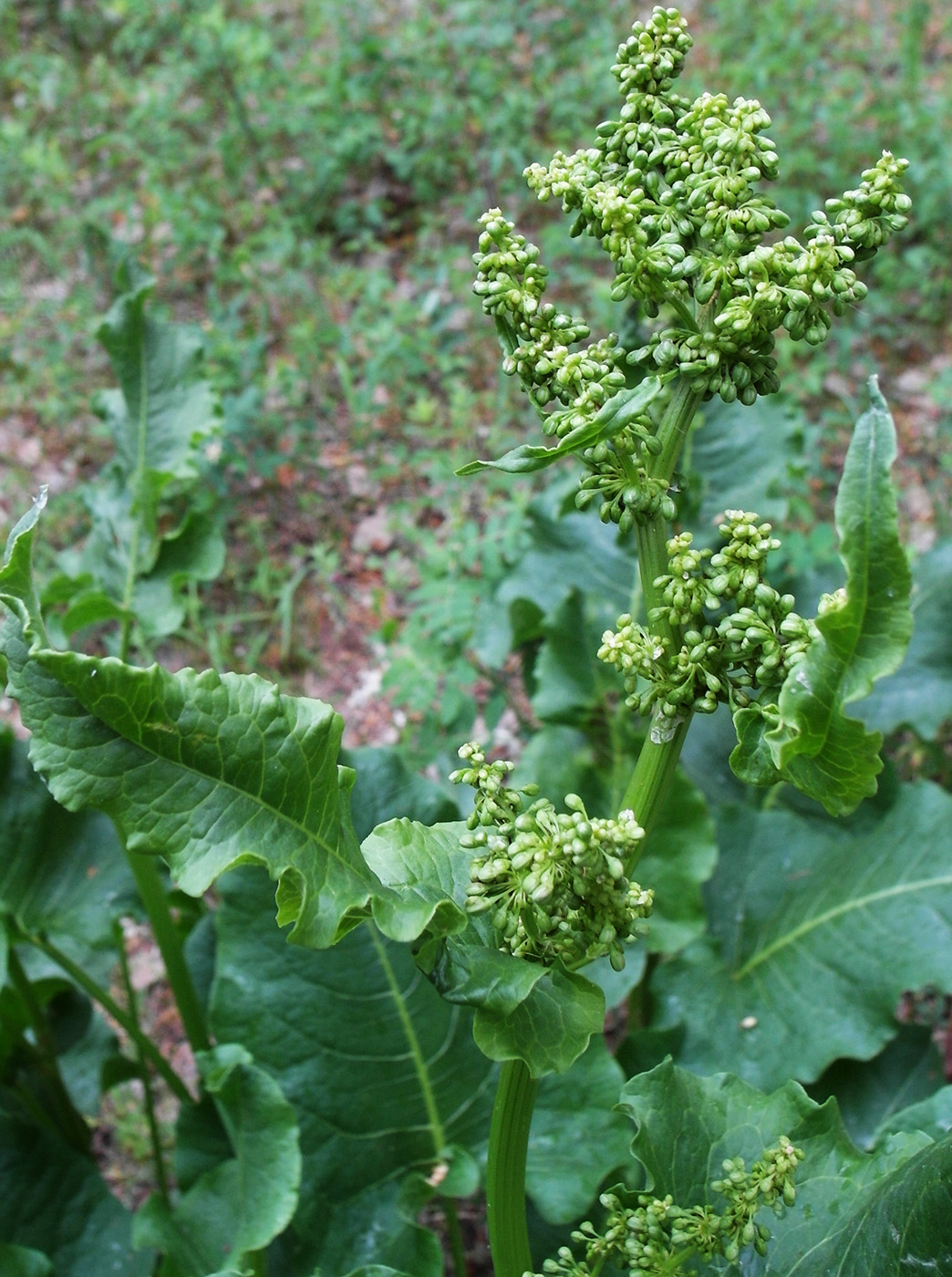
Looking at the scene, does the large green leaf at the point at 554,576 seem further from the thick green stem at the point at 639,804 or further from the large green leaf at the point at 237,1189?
the thick green stem at the point at 639,804

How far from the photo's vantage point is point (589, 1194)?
1.86 m

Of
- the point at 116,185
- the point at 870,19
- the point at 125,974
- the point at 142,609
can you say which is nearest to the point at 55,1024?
the point at 125,974

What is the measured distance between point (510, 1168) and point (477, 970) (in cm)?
33

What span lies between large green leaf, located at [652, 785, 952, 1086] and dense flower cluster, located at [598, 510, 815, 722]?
4.08 feet

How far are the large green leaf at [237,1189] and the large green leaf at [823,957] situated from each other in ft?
2.68

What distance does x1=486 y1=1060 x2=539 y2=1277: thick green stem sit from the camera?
4.00ft

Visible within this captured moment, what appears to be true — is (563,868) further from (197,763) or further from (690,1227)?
(690,1227)

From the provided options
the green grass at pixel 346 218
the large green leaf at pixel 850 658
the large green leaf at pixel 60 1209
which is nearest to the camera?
the large green leaf at pixel 850 658

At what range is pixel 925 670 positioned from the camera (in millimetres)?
2549

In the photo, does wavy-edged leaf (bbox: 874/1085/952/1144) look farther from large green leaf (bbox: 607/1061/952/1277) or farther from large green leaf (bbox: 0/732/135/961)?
→ large green leaf (bbox: 0/732/135/961)

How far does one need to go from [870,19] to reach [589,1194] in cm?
549

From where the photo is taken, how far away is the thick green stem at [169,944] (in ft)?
6.36

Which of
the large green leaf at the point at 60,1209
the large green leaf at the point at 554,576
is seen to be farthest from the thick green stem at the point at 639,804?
the large green leaf at the point at 554,576

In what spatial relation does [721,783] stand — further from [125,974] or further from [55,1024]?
[55,1024]
